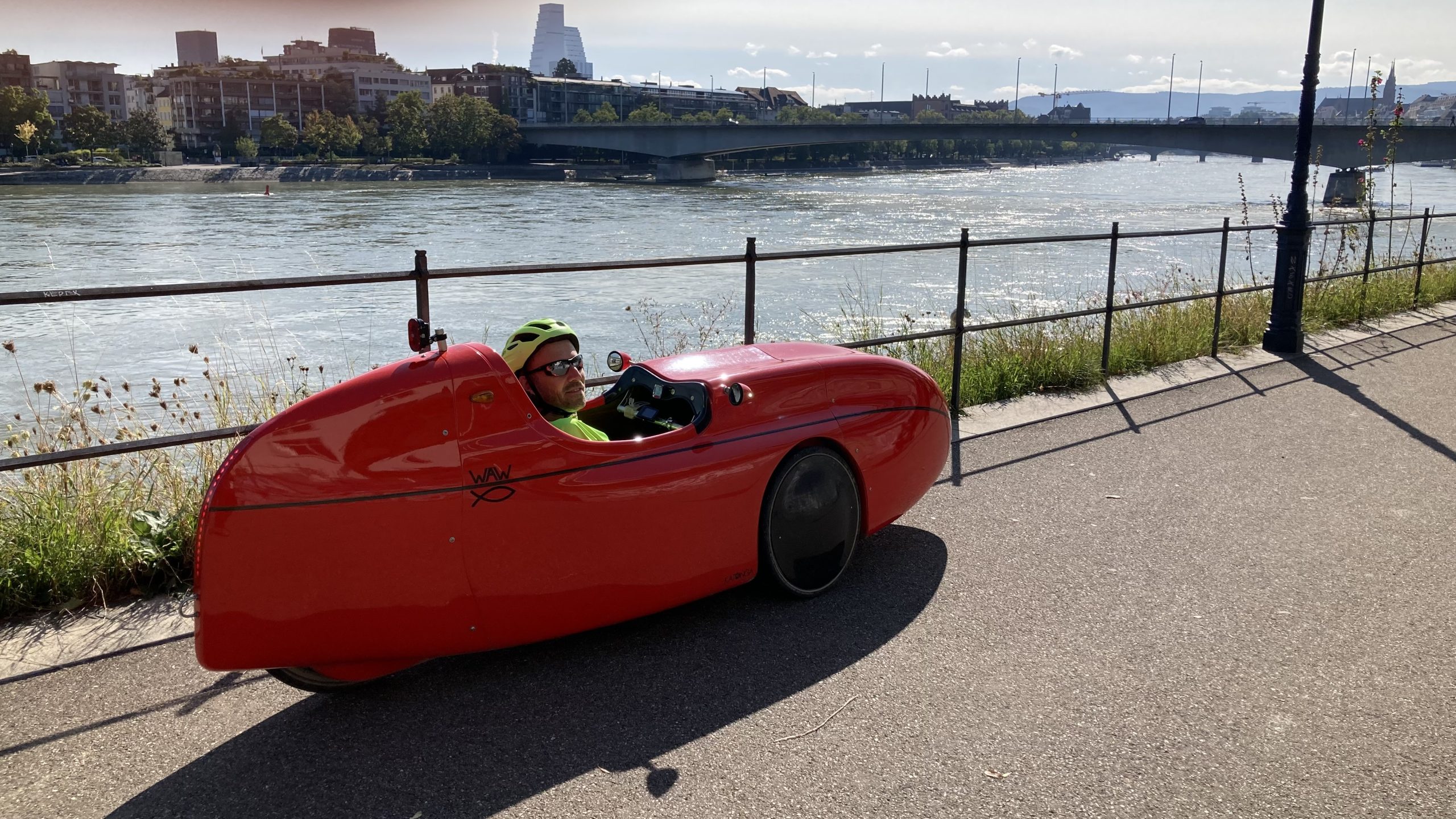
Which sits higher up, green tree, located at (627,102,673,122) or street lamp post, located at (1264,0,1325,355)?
green tree, located at (627,102,673,122)

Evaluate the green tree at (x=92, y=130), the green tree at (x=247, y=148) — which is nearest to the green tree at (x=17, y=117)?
the green tree at (x=92, y=130)

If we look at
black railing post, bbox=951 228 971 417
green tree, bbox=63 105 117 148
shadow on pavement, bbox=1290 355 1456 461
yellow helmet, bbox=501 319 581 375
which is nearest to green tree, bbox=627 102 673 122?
green tree, bbox=63 105 117 148

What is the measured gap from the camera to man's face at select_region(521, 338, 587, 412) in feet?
12.0

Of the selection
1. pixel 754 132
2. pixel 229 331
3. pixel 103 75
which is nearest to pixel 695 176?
pixel 754 132

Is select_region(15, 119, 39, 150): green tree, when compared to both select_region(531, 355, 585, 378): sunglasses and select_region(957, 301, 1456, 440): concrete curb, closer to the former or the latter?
select_region(957, 301, 1456, 440): concrete curb

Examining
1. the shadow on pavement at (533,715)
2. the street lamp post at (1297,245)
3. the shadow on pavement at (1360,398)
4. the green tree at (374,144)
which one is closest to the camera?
the shadow on pavement at (533,715)

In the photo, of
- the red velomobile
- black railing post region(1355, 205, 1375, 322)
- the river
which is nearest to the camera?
the red velomobile

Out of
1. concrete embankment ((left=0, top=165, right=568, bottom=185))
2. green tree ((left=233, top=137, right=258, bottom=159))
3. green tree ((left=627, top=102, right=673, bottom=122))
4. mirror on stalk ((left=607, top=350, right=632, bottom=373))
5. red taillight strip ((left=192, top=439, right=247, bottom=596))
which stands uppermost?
green tree ((left=627, top=102, right=673, bottom=122))

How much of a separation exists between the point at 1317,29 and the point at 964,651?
27.1 ft

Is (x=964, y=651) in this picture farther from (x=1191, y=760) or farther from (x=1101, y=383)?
(x=1101, y=383)

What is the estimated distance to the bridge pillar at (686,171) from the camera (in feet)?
249

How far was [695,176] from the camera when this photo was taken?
76.1m

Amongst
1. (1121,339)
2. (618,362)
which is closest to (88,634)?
(618,362)

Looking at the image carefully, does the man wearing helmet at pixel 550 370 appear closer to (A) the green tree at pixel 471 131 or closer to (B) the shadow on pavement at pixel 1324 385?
(B) the shadow on pavement at pixel 1324 385
